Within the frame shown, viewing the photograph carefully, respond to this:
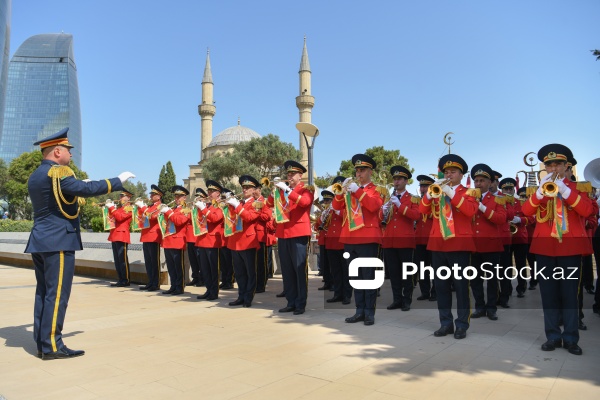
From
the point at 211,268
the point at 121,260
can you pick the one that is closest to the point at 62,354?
the point at 211,268

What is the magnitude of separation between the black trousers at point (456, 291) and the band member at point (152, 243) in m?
6.12

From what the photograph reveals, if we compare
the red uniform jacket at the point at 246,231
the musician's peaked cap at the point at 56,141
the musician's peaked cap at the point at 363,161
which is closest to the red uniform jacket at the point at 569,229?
the musician's peaked cap at the point at 363,161

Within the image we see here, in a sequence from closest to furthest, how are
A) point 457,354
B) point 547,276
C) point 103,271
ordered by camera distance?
point 457,354 < point 547,276 < point 103,271

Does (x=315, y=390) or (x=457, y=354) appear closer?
(x=315, y=390)

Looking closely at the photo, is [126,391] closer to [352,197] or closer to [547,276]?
[352,197]

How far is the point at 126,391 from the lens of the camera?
3.68 m

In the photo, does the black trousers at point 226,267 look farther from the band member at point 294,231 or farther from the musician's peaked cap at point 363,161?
the musician's peaked cap at point 363,161

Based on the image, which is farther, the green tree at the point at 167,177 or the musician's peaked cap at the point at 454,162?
the green tree at the point at 167,177

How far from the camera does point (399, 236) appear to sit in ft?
25.0

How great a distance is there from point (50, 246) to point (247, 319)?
110 inches

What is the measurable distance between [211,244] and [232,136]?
6116 centimetres

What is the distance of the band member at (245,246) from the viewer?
771 cm

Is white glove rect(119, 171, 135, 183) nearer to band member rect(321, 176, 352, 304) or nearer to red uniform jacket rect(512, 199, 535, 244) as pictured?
band member rect(321, 176, 352, 304)

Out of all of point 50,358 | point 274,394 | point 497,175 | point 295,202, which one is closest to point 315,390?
point 274,394
